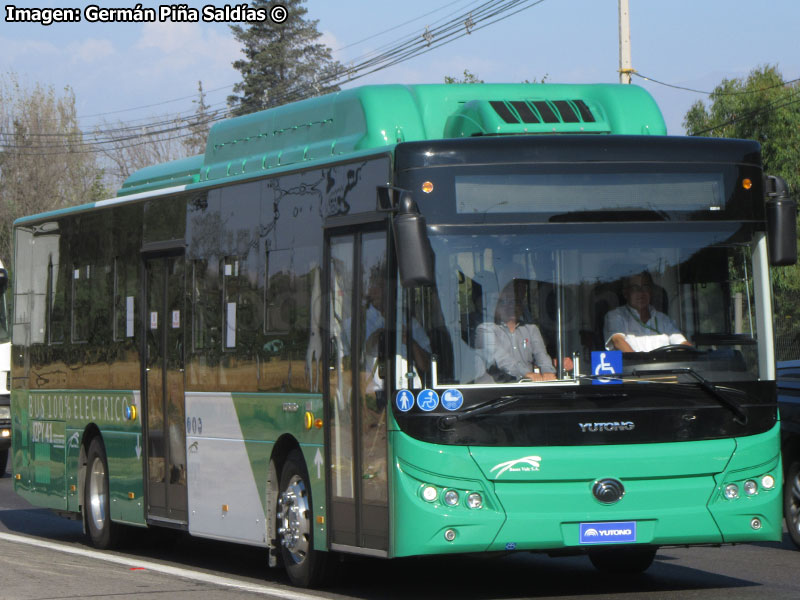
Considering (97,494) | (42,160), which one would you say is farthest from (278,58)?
(97,494)

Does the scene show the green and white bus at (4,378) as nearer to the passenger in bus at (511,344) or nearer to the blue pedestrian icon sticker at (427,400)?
the blue pedestrian icon sticker at (427,400)

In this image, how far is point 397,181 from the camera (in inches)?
398

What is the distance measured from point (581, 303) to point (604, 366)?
42cm

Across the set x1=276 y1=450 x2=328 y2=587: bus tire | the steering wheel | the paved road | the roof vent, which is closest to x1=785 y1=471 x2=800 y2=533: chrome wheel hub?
the paved road

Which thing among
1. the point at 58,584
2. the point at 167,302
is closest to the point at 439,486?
the point at 58,584

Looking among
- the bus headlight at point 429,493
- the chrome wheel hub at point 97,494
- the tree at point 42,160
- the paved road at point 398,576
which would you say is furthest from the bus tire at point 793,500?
the tree at point 42,160

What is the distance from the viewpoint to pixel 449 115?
1158cm

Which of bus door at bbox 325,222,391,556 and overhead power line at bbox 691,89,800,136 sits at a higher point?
overhead power line at bbox 691,89,800,136

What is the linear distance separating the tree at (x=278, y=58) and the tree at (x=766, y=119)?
29.9 m

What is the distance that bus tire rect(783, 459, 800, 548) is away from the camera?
1341cm

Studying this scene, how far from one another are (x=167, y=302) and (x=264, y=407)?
2188 millimetres

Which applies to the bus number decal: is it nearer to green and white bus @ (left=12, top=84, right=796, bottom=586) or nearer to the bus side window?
the bus side window

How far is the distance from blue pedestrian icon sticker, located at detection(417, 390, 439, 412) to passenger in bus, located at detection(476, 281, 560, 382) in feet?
1.19

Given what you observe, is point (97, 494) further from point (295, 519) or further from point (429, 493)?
point (429, 493)
